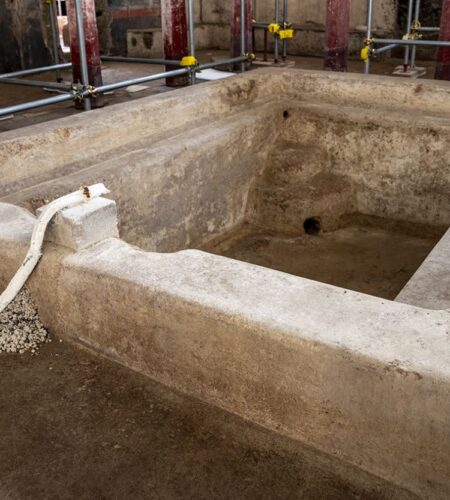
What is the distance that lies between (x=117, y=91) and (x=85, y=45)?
4.13ft

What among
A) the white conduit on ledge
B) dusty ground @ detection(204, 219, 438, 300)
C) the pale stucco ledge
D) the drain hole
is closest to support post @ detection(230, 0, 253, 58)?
the drain hole

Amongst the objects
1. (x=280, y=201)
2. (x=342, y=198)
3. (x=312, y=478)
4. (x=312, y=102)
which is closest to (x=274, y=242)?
(x=280, y=201)

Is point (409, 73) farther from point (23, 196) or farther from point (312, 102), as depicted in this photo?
point (23, 196)

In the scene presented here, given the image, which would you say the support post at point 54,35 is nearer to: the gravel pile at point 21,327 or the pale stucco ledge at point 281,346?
the gravel pile at point 21,327

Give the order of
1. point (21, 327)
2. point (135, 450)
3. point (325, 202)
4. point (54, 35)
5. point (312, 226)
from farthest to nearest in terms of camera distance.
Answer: point (54, 35) < point (312, 226) < point (325, 202) < point (21, 327) < point (135, 450)

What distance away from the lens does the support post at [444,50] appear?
7188mm

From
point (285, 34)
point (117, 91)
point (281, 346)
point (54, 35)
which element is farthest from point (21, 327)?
point (285, 34)

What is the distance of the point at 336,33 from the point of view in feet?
24.3

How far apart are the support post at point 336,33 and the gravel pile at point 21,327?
18.5 feet

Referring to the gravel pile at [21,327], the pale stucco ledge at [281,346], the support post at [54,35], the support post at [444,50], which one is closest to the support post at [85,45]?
the support post at [54,35]

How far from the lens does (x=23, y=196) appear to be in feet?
11.8

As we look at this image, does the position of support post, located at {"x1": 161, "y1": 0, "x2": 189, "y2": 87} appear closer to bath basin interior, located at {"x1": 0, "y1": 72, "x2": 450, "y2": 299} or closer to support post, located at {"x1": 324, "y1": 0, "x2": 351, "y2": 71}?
support post, located at {"x1": 324, "y1": 0, "x2": 351, "y2": 71}

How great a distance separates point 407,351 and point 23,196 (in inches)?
95.3

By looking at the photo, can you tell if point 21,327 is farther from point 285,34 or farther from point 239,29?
point 285,34
